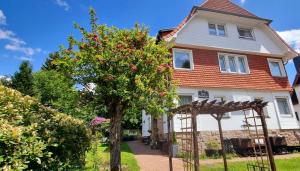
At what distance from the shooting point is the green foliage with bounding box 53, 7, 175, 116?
601 cm

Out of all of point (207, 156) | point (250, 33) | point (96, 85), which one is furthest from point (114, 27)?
point (250, 33)

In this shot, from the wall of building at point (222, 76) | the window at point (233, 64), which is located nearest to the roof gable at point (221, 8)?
the wall of building at point (222, 76)

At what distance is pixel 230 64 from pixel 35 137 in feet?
51.0

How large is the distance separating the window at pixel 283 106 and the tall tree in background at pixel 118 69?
13.6m

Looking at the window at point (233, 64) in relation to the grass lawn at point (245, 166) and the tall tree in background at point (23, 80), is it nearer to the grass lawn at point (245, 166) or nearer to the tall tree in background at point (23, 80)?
the grass lawn at point (245, 166)

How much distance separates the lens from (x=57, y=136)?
4.19 meters

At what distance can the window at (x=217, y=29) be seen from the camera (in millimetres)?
16359

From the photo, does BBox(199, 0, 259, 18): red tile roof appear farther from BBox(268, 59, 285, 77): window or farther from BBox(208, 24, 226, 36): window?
BBox(268, 59, 285, 77): window

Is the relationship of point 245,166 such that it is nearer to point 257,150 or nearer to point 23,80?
point 257,150

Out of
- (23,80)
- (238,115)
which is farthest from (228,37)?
(23,80)

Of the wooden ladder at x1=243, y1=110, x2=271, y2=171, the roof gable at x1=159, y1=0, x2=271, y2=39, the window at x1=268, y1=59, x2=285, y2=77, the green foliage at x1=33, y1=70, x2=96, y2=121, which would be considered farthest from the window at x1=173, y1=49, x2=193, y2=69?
the window at x1=268, y1=59, x2=285, y2=77

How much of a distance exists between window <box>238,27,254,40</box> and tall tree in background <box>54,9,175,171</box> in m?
13.0

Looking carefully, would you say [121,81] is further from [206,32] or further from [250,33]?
[250,33]

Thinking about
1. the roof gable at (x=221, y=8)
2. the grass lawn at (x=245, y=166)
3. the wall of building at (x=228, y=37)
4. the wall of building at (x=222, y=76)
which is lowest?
the grass lawn at (x=245, y=166)
